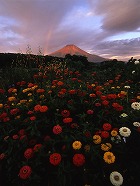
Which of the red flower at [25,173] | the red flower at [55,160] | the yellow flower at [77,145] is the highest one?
the yellow flower at [77,145]

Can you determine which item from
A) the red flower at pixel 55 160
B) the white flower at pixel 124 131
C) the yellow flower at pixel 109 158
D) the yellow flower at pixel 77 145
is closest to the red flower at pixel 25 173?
the red flower at pixel 55 160

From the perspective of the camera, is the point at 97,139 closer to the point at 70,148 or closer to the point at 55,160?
the point at 70,148

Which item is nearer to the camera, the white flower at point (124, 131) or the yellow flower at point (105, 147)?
the yellow flower at point (105, 147)

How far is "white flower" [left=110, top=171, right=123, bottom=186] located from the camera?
2.26 m

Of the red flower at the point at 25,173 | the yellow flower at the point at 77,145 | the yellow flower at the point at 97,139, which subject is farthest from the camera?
the yellow flower at the point at 97,139

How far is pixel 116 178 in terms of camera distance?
2320mm

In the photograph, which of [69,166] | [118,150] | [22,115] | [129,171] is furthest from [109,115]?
[22,115]

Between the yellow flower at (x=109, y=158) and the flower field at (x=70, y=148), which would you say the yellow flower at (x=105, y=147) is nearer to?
the flower field at (x=70, y=148)

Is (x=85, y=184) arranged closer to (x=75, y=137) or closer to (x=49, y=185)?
(x=49, y=185)

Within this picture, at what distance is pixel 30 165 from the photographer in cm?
251

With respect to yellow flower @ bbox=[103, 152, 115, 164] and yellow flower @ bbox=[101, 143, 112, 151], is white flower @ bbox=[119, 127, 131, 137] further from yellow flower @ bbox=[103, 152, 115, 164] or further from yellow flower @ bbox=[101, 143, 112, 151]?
yellow flower @ bbox=[103, 152, 115, 164]

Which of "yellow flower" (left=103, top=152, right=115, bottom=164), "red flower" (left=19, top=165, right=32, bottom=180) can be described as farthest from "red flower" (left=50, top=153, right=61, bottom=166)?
"yellow flower" (left=103, top=152, right=115, bottom=164)

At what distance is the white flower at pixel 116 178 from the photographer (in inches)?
89.0

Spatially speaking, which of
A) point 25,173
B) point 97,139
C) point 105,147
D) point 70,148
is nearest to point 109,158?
point 105,147
